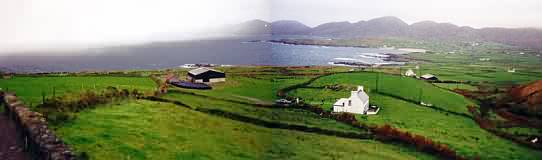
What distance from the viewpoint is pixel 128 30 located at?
529 centimetres

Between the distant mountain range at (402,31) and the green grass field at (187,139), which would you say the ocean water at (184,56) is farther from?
the green grass field at (187,139)

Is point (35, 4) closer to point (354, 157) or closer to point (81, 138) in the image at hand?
point (81, 138)

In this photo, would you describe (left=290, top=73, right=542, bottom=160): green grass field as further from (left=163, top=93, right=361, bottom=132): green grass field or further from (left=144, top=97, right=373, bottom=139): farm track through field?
(left=144, top=97, right=373, bottom=139): farm track through field

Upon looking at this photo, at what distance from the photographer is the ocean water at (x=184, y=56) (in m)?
5.01

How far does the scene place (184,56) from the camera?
19.3ft

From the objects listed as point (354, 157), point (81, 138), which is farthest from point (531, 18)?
point (81, 138)

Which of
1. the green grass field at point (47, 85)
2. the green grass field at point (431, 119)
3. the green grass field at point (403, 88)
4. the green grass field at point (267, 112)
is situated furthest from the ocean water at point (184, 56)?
the green grass field at point (267, 112)

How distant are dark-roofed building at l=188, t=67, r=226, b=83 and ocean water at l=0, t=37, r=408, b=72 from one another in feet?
0.40

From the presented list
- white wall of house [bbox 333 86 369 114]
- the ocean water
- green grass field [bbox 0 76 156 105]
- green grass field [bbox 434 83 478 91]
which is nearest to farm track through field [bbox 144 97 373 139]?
white wall of house [bbox 333 86 369 114]

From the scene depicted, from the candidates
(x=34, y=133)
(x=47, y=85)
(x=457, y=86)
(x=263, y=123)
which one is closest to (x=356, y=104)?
(x=457, y=86)

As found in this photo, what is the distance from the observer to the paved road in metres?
4.15

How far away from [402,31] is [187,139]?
8.42 ft

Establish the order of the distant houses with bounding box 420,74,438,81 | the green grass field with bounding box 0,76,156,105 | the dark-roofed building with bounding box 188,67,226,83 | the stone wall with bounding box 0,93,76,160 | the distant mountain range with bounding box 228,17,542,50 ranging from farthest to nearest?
the dark-roofed building with bounding box 188,67,226,83, the distant houses with bounding box 420,74,438,81, the green grass field with bounding box 0,76,156,105, the distant mountain range with bounding box 228,17,542,50, the stone wall with bounding box 0,93,76,160

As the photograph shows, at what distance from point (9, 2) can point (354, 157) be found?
363cm
